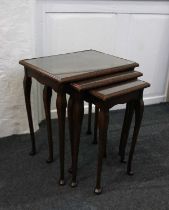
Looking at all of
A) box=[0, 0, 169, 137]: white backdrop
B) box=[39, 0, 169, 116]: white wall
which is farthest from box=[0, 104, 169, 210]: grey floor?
box=[39, 0, 169, 116]: white wall

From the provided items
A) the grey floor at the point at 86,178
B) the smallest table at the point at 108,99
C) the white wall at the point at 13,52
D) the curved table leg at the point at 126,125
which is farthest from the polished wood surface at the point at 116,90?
the white wall at the point at 13,52

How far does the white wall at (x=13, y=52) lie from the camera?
162cm

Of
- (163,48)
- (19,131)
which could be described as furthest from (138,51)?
(19,131)

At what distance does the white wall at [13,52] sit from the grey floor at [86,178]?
0.17m

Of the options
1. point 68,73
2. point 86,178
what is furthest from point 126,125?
point 68,73

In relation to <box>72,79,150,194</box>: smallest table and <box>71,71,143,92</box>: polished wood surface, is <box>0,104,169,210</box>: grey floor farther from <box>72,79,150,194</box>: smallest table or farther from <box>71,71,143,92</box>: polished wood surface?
<box>71,71,143,92</box>: polished wood surface

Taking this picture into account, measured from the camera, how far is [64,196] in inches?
55.4

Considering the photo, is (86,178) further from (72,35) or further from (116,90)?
(72,35)

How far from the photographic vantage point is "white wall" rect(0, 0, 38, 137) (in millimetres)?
1624

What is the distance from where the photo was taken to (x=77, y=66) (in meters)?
1.39

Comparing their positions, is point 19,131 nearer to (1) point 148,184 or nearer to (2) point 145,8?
(1) point 148,184

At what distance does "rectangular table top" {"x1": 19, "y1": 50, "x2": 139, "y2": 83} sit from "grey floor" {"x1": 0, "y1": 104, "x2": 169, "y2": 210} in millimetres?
590

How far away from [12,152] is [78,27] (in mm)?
969

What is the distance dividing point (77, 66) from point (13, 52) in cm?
52
